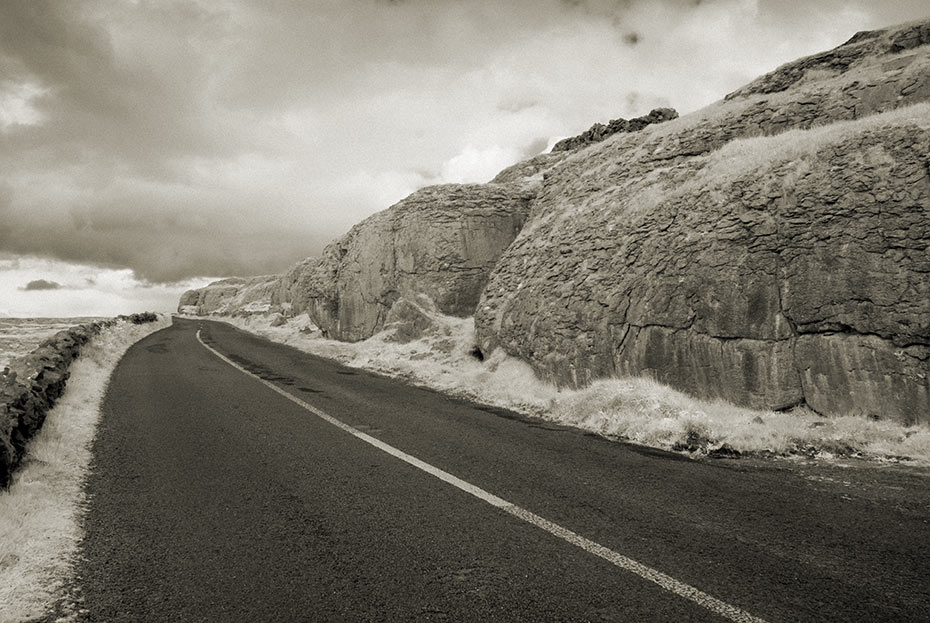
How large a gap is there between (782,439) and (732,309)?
11.6ft

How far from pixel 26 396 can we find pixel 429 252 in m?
18.9

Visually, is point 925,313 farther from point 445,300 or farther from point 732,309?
point 445,300

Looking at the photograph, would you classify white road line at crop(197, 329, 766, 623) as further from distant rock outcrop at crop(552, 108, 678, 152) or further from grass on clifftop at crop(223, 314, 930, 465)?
distant rock outcrop at crop(552, 108, 678, 152)

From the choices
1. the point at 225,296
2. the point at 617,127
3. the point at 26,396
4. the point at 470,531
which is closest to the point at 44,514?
the point at 26,396

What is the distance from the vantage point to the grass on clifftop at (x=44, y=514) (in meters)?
3.39

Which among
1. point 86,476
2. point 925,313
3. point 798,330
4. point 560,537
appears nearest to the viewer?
point 560,537

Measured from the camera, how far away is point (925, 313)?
8.26 metres

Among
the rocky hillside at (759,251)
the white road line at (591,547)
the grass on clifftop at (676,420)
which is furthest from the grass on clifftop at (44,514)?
the rocky hillside at (759,251)

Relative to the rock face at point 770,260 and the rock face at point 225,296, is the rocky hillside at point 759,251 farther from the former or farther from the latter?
the rock face at point 225,296

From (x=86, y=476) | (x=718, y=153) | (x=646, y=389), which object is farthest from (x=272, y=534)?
(x=718, y=153)

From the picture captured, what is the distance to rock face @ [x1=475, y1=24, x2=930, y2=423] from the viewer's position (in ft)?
28.9

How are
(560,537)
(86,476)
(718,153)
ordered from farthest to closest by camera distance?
(718,153) < (86,476) < (560,537)

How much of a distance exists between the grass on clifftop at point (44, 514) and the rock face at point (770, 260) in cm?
1067

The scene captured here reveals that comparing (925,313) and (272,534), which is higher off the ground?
(925,313)
